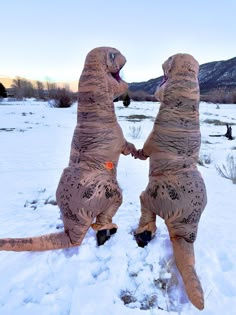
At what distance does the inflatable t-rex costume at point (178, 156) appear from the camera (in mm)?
1882

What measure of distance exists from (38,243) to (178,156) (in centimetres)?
106

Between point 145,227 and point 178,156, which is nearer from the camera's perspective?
point 178,156

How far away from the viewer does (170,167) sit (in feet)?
6.37

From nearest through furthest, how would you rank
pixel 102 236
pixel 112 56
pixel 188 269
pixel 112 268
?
pixel 188 269, pixel 112 268, pixel 112 56, pixel 102 236

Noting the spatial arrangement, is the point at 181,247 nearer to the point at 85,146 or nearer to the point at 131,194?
the point at 85,146

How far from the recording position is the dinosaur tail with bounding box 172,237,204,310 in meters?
1.50

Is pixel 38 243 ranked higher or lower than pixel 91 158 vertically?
lower

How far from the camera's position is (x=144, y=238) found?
2131mm

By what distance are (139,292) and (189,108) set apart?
1154 millimetres

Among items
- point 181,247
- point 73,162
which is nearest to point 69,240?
point 73,162

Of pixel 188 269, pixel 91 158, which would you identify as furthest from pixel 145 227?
pixel 91 158

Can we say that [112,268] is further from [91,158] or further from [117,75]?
[117,75]

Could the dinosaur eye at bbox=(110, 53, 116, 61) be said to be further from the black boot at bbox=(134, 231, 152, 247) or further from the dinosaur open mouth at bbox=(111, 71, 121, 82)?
the black boot at bbox=(134, 231, 152, 247)

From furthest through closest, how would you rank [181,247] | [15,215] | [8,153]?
1. [8,153]
2. [15,215]
3. [181,247]
